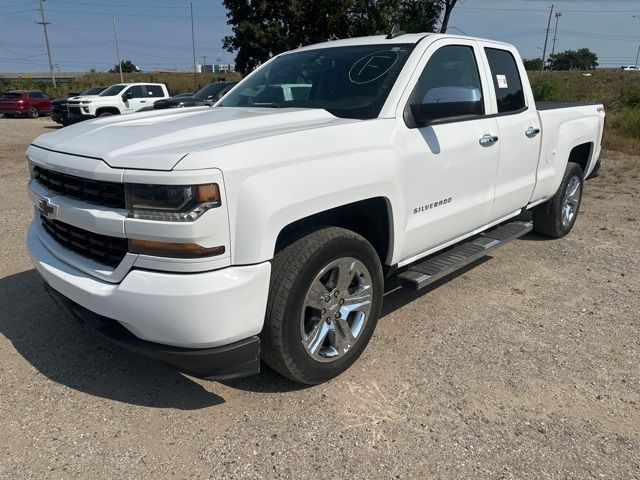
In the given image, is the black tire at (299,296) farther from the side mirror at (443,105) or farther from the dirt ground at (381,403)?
the side mirror at (443,105)

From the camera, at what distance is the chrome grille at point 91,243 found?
2.38 metres

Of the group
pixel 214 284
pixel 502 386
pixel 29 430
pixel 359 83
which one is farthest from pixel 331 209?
pixel 29 430

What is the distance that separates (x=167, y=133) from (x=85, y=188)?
48 centimetres

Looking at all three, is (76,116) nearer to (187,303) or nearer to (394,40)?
(394,40)

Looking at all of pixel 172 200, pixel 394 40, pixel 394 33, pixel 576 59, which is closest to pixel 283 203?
pixel 172 200

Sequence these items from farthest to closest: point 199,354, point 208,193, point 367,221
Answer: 1. point 367,221
2. point 199,354
3. point 208,193

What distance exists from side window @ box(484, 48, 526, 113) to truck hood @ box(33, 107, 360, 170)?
1.71m

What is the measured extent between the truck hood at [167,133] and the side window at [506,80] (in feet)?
5.61

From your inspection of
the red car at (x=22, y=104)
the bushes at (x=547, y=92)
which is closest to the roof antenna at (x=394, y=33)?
the bushes at (x=547, y=92)

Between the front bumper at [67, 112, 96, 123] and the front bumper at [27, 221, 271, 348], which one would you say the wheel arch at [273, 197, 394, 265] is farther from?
the front bumper at [67, 112, 96, 123]

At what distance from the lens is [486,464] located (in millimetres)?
2363

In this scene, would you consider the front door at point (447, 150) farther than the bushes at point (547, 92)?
No

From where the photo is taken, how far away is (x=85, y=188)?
8.07 feet

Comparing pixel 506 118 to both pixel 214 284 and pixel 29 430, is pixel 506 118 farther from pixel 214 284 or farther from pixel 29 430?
pixel 29 430
